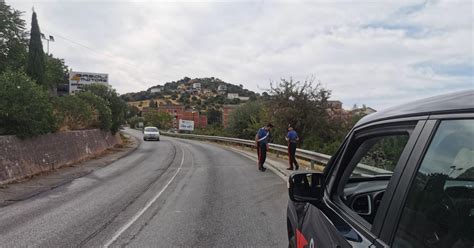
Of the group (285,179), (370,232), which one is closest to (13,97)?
(285,179)

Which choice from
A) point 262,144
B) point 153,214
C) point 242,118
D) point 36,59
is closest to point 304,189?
point 153,214

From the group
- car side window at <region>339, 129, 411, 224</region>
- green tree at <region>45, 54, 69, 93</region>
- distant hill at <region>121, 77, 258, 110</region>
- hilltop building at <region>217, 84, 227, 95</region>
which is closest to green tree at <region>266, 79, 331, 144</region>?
car side window at <region>339, 129, 411, 224</region>

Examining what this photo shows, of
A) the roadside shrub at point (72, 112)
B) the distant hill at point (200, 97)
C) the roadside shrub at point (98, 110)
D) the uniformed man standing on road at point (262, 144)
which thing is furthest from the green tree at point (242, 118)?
the distant hill at point (200, 97)

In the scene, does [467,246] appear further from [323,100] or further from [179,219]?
[323,100]

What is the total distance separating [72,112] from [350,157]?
23588mm

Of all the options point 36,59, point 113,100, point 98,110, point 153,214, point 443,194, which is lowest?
point 153,214

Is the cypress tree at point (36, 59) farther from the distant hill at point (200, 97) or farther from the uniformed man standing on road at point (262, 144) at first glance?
the distant hill at point (200, 97)

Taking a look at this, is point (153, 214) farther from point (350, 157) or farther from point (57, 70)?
point (57, 70)

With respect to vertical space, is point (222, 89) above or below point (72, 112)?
above

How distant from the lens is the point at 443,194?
5.19ft

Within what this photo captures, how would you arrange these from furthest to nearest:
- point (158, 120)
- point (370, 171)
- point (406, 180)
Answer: point (158, 120)
point (370, 171)
point (406, 180)

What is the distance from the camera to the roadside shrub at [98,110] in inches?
1158

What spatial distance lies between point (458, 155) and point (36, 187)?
1271 cm

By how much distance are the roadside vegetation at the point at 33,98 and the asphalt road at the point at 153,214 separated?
3599 millimetres
